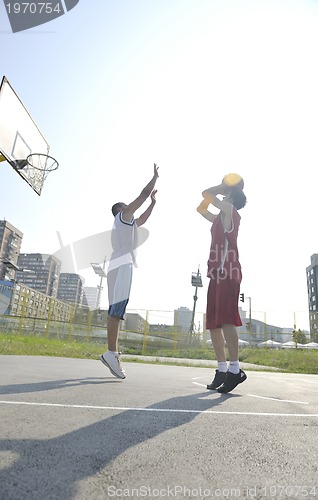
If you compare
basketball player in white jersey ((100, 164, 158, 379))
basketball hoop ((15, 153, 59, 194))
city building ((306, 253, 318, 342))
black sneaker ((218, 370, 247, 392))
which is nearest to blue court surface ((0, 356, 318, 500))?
black sneaker ((218, 370, 247, 392))

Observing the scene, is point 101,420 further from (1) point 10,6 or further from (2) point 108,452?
(1) point 10,6

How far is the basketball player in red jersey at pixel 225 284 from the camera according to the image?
2750 millimetres

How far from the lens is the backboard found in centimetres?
816

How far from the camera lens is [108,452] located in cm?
98

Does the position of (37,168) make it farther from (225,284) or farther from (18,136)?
(225,284)

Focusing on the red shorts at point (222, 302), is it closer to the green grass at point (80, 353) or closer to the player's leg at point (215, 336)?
the player's leg at point (215, 336)

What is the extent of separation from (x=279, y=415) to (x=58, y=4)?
12006 mm

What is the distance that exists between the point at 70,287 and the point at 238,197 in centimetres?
19057

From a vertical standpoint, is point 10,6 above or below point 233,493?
above

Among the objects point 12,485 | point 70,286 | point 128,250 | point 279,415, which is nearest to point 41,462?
point 12,485

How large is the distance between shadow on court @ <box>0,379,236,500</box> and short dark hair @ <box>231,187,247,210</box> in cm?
238

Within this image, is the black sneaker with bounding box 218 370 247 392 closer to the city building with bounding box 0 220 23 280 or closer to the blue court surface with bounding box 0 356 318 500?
the blue court surface with bounding box 0 356 318 500

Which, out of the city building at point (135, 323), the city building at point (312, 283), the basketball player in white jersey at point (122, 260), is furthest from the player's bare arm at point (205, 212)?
the city building at point (312, 283)

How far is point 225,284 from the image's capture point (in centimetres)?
293
